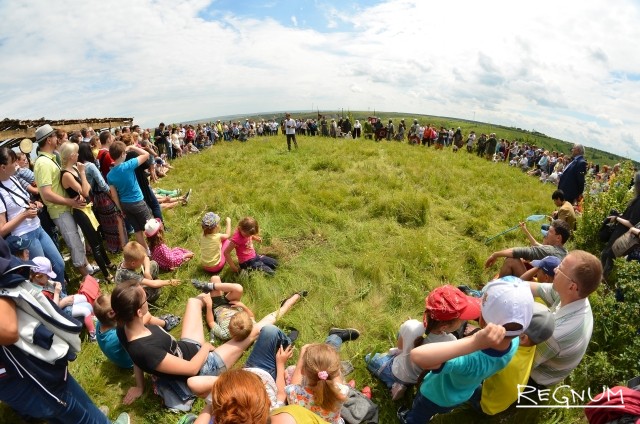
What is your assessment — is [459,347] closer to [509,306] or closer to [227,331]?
[509,306]

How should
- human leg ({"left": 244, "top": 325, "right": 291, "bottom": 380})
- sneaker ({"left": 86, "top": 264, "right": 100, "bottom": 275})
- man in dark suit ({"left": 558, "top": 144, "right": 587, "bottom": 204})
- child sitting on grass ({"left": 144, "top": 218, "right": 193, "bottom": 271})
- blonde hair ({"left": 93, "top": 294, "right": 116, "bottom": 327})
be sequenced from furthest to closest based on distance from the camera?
man in dark suit ({"left": 558, "top": 144, "right": 587, "bottom": 204})
child sitting on grass ({"left": 144, "top": 218, "right": 193, "bottom": 271})
sneaker ({"left": 86, "top": 264, "right": 100, "bottom": 275})
blonde hair ({"left": 93, "top": 294, "right": 116, "bottom": 327})
human leg ({"left": 244, "top": 325, "right": 291, "bottom": 380})

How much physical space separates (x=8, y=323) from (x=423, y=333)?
2891 mm

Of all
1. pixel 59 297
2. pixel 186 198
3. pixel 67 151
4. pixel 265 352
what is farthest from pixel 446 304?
pixel 186 198

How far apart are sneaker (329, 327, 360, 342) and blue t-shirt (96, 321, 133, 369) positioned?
7.47ft

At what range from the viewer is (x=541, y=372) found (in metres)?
2.67

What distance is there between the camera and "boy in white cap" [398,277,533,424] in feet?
6.17

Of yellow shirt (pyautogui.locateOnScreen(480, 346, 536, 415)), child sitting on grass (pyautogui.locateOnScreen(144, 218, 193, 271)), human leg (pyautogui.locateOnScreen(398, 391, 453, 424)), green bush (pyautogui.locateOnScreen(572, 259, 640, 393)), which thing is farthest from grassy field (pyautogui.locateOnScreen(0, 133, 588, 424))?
green bush (pyautogui.locateOnScreen(572, 259, 640, 393))

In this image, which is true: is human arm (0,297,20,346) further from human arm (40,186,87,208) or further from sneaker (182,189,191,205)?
sneaker (182,189,191,205)

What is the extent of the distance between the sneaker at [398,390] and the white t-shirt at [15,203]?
4516 millimetres

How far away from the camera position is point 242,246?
4.95 meters

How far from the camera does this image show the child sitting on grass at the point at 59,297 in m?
3.52

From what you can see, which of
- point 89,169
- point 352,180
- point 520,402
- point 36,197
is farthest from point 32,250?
point 352,180

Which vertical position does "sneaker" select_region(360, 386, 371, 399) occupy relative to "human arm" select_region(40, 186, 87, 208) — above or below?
below

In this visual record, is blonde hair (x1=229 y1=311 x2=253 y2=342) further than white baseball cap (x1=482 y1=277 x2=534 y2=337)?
Yes
